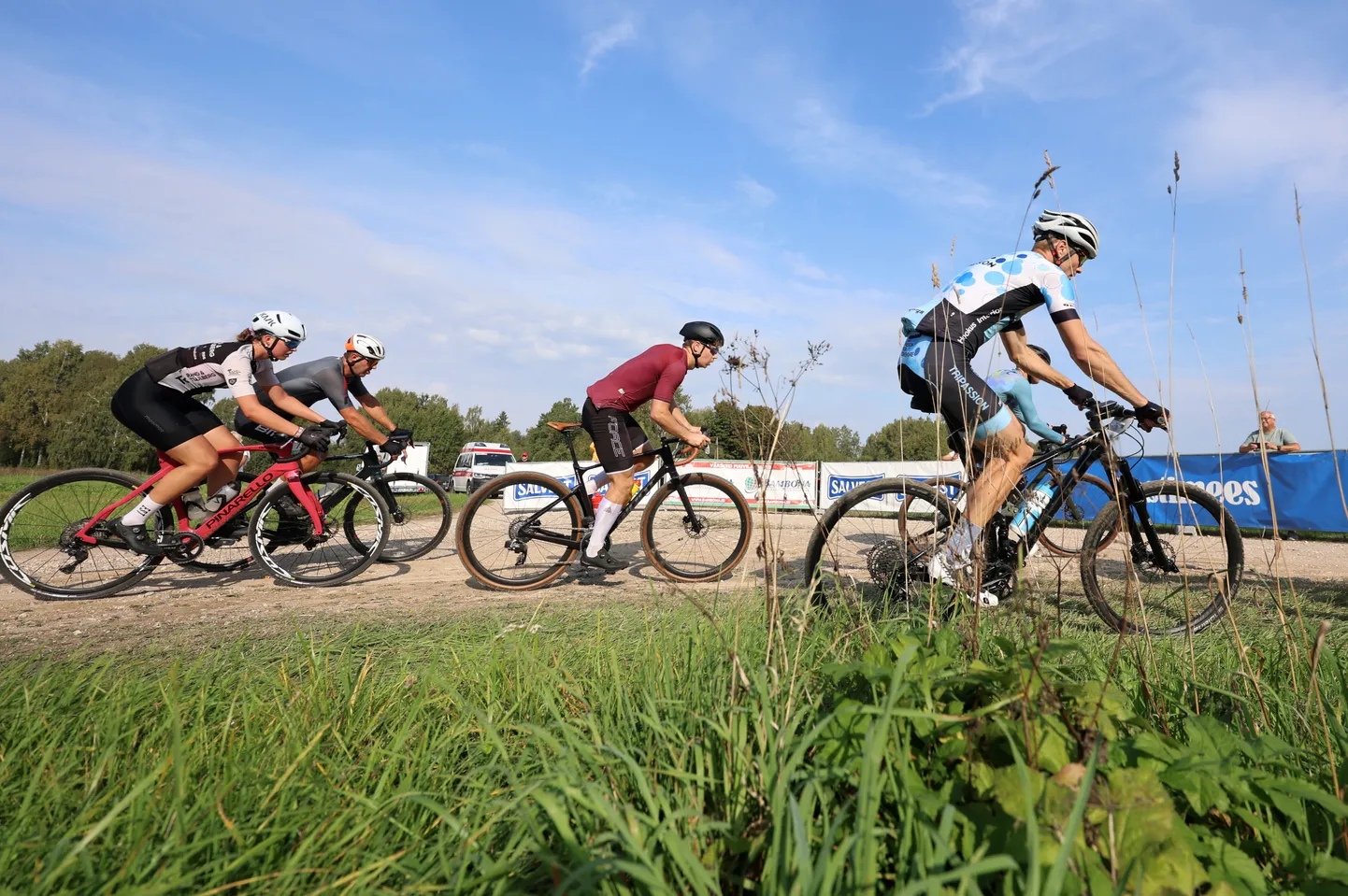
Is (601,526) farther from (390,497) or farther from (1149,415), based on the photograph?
(1149,415)

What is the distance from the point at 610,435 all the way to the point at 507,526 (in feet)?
3.98

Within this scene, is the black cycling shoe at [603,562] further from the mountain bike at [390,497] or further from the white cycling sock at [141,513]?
the white cycling sock at [141,513]

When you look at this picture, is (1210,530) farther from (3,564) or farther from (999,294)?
(3,564)

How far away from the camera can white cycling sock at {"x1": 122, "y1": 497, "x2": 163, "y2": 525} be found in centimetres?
488

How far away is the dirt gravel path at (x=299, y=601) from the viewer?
11.3 ft

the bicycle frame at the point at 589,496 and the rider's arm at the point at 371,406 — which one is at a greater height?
the rider's arm at the point at 371,406

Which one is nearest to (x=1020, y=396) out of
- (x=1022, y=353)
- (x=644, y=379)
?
(x=1022, y=353)

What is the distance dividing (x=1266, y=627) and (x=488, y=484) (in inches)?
189

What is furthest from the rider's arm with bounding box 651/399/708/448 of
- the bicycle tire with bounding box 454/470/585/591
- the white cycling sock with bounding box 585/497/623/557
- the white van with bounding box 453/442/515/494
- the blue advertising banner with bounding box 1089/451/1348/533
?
the white van with bounding box 453/442/515/494

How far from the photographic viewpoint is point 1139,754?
1.31m

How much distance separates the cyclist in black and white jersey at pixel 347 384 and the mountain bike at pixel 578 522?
1239 mm

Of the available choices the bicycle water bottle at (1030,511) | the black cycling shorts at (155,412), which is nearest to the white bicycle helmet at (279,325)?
the black cycling shorts at (155,412)

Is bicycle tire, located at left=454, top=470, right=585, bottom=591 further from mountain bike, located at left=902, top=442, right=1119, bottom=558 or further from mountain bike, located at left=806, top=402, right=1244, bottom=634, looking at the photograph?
mountain bike, located at left=902, top=442, right=1119, bottom=558

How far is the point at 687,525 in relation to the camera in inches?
228
